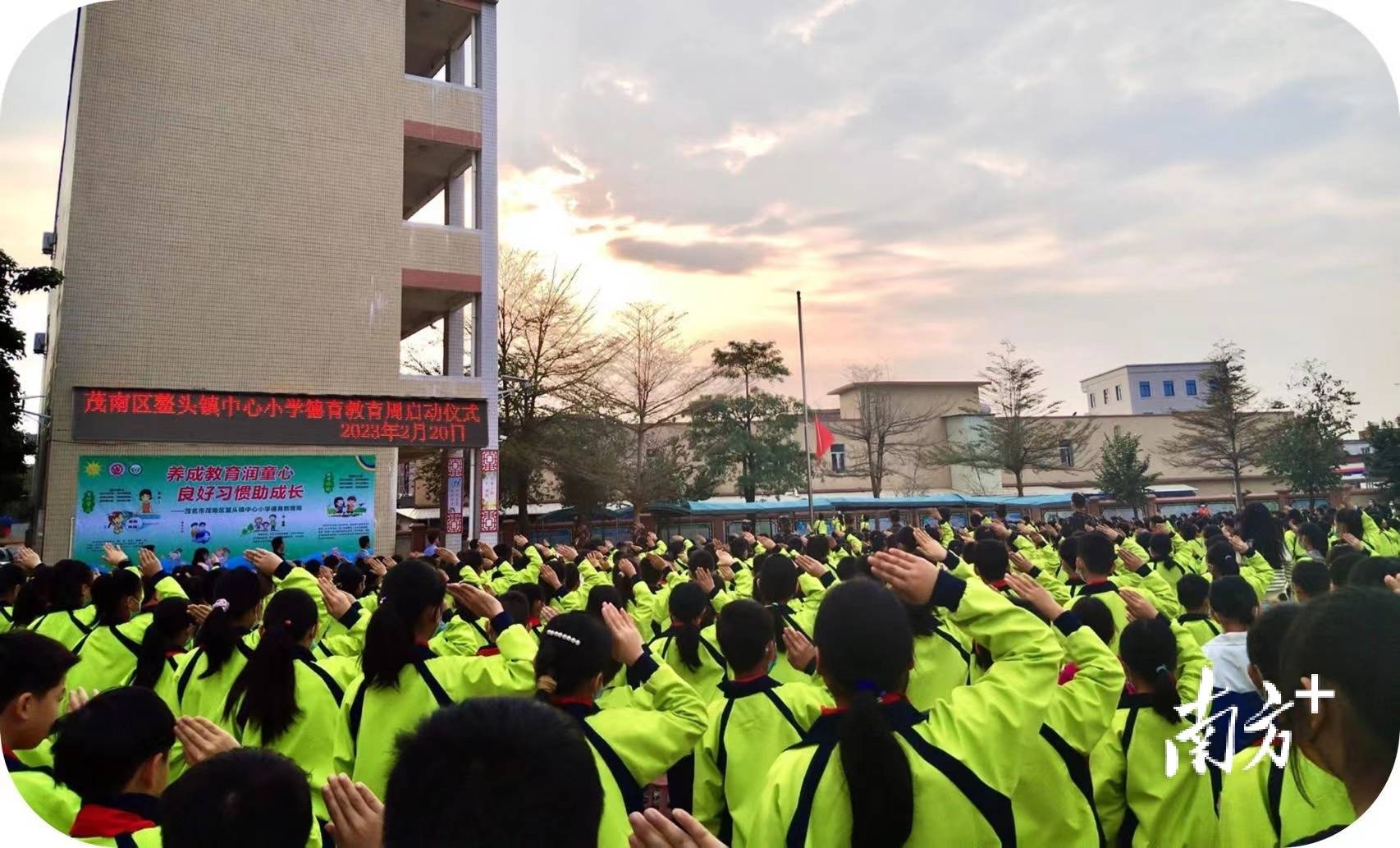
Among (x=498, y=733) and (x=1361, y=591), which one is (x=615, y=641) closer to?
(x=498, y=733)

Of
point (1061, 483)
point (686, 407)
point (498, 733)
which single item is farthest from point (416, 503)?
point (498, 733)

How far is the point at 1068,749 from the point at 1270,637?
0.67 meters

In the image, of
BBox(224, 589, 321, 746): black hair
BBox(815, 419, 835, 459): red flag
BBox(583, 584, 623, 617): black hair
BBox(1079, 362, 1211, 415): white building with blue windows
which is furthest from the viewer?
BBox(1079, 362, 1211, 415): white building with blue windows

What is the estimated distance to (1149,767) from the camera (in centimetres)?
264

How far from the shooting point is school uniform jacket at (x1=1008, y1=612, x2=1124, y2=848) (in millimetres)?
2330

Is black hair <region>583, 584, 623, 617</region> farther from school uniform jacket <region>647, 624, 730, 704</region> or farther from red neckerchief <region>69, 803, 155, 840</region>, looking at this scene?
red neckerchief <region>69, 803, 155, 840</region>

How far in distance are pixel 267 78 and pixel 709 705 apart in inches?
573

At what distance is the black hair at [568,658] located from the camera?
93.2 inches

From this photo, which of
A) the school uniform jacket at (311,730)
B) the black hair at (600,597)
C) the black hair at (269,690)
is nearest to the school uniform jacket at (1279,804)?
the school uniform jacket at (311,730)

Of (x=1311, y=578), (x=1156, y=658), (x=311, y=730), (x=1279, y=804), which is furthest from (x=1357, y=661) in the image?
(x=1311, y=578)

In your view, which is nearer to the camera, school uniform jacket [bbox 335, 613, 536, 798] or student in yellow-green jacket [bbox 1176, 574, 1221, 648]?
school uniform jacket [bbox 335, 613, 536, 798]

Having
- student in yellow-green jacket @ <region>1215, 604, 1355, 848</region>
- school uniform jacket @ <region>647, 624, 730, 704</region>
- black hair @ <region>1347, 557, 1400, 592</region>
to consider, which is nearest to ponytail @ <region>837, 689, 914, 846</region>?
student in yellow-green jacket @ <region>1215, 604, 1355, 848</region>

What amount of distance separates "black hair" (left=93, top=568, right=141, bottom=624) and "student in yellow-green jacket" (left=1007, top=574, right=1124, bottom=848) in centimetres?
426

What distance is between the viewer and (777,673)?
3.99m
